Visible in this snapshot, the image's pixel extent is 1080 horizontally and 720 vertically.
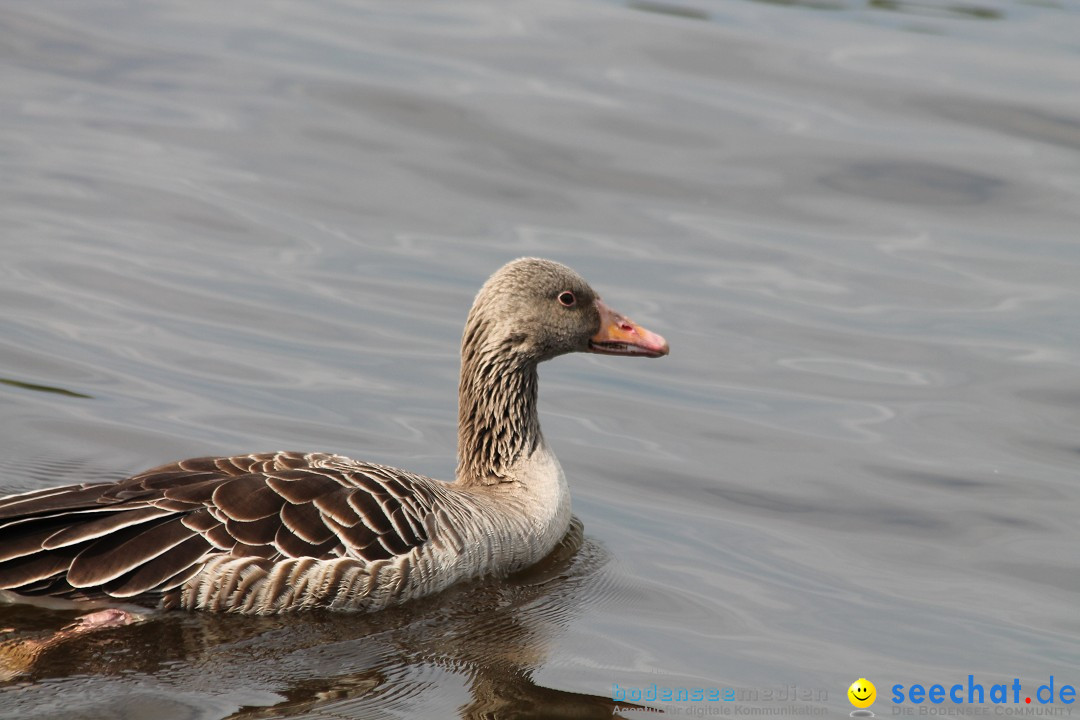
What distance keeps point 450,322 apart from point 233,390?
2.70 m

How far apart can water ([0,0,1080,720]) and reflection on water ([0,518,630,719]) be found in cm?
3

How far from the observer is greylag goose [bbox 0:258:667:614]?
771 cm

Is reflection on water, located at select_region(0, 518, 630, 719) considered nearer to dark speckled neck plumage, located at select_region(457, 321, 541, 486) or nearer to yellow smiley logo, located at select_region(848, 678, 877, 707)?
yellow smiley logo, located at select_region(848, 678, 877, 707)

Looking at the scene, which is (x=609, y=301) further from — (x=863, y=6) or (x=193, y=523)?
(x=863, y=6)

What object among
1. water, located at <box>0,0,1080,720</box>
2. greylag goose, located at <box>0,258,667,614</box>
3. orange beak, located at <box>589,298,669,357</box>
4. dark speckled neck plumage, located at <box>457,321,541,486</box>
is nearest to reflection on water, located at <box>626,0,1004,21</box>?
water, located at <box>0,0,1080,720</box>

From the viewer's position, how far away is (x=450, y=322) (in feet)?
46.1

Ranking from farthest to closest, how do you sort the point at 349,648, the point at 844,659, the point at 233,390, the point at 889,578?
the point at 233,390 → the point at 889,578 → the point at 844,659 → the point at 349,648

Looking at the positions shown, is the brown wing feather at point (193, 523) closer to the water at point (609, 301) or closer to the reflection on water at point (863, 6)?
the water at point (609, 301)

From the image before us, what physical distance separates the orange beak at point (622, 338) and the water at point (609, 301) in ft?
4.31

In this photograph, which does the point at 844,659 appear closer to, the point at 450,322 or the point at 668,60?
the point at 450,322

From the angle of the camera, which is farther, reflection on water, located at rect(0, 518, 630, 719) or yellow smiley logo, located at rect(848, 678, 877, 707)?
yellow smiley logo, located at rect(848, 678, 877, 707)

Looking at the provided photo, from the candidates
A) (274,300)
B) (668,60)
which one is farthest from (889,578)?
(668,60)

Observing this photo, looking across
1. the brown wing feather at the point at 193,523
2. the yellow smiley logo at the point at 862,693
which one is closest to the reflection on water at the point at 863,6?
the brown wing feather at the point at 193,523

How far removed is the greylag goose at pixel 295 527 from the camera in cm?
771
